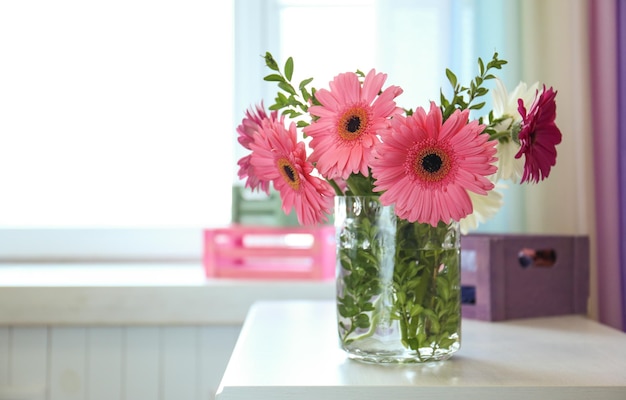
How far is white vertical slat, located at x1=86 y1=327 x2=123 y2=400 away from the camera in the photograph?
4.87ft

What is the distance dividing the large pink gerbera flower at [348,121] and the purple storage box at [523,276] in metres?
0.43

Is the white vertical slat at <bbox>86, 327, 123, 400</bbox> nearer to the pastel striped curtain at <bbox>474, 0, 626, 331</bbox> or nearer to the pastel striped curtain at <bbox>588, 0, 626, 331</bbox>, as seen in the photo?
the pastel striped curtain at <bbox>474, 0, 626, 331</bbox>

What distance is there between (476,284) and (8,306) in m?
0.86

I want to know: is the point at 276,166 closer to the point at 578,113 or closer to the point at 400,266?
the point at 400,266

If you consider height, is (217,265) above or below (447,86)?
below

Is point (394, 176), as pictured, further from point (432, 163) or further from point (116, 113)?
point (116, 113)

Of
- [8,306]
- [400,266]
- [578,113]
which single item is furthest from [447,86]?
[8,306]

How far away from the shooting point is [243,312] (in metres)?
1.42

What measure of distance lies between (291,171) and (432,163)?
157 millimetres

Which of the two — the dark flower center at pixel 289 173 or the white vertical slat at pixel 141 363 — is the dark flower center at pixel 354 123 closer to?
the dark flower center at pixel 289 173

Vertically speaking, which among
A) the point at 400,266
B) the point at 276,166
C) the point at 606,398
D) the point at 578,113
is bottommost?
the point at 606,398

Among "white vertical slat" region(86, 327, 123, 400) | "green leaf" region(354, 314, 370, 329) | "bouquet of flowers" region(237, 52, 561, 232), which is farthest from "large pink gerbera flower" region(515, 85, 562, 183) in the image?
"white vertical slat" region(86, 327, 123, 400)

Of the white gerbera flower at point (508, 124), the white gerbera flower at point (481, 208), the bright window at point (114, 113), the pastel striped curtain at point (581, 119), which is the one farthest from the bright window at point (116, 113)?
the white gerbera flower at point (508, 124)

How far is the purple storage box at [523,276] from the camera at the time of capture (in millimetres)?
1153
